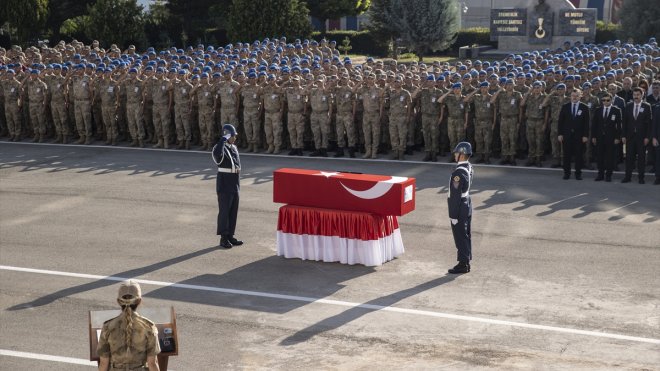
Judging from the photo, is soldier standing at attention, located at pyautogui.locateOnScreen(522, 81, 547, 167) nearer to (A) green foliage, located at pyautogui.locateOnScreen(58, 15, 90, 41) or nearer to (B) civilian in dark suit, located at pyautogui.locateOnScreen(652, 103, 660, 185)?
(B) civilian in dark suit, located at pyautogui.locateOnScreen(652, 103, 660, 185)

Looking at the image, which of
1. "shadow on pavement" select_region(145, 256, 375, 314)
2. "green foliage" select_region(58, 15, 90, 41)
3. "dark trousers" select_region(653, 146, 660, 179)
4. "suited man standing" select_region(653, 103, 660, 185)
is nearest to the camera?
"shadow on pavement" select_region(145, 256, 375, 314)

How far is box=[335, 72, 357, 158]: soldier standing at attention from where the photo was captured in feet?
73.4

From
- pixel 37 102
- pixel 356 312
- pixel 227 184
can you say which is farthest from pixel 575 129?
pixel 37 102

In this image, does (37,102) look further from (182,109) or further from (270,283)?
(270,283)

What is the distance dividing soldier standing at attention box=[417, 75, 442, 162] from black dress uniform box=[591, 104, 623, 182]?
3.55 m

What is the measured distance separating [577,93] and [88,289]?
10766 millimetres

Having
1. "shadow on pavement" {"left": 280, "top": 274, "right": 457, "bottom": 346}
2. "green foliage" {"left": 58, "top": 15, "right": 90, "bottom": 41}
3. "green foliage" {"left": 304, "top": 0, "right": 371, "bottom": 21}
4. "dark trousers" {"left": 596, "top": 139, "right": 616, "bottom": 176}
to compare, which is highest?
"green foliage" {"left": 304, "top": 0, "right": 371, "bottom": 21}

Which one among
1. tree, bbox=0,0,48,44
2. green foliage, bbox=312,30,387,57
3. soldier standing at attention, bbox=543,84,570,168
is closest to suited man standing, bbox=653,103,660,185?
soldier standing at attention, bbox=543,84,570,168

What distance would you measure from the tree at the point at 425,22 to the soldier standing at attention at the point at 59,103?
25.4 m

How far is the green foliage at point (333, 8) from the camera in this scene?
170 ft

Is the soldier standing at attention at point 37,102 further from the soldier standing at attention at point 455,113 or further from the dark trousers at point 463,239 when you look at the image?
the dark trousers at point 463,239

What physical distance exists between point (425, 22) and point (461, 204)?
3556cm

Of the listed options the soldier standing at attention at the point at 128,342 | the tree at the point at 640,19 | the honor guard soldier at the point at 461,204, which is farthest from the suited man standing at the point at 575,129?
the tree at the point at 640,19

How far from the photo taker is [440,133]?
73.3 ft
